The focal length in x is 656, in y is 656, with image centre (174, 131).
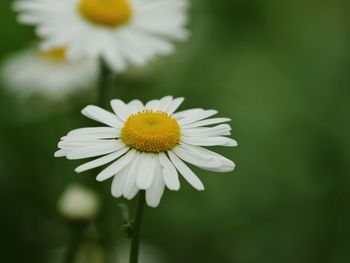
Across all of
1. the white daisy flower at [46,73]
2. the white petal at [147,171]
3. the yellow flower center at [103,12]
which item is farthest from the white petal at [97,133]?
the white daisy flower at [46,73]

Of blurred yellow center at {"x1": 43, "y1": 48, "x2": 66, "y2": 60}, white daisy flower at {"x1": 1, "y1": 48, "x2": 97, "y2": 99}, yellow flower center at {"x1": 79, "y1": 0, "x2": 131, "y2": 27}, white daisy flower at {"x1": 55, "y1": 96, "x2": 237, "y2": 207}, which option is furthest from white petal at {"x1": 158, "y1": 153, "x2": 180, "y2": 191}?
blurred yellow center at {"x1": 43, "y1": 48, "x2": 66, "y2": 60}

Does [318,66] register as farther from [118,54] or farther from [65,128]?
[118,54]

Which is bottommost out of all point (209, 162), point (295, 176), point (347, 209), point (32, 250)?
point (209, 162)

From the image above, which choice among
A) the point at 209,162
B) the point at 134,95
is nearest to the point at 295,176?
the point at 134,95

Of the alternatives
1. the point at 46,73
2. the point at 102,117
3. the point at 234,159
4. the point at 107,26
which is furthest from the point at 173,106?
the point at 46,73

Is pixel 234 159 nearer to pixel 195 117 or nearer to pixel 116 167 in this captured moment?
pixel 195 117
